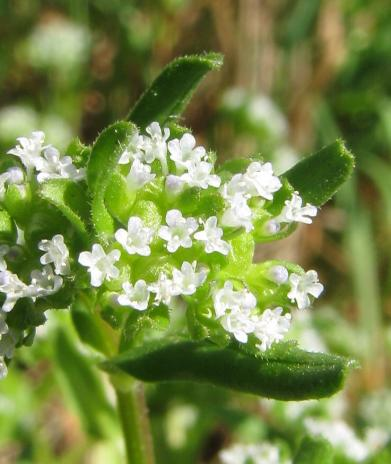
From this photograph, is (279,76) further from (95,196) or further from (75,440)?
(95,196)

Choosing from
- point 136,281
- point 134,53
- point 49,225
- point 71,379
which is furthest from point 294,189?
point 134,53

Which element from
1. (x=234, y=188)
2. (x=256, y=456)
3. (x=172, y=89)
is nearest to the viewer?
(x=234, y=188)

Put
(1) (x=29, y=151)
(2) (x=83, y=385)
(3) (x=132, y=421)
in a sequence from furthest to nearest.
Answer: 1. (2) (x=83, y=385)
2. (3) (x=132, y=421)
3. (1) (x=29, y=151)

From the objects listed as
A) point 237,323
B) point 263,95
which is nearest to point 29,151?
point 237,323

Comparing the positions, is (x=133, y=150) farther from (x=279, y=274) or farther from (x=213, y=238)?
(x=279, y=274)

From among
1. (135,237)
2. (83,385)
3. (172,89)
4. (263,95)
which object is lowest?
(83,385)

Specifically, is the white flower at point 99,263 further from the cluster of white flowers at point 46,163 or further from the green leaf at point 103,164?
the cluster of white flowers at point 46,163

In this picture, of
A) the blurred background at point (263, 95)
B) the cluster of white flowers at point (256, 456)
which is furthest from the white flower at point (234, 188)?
the blurred background at point (263, 95)

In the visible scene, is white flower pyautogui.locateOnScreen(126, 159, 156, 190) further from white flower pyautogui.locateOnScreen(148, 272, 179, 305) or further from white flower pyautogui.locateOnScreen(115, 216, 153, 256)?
white flower pyautogui.locateOnScreen(148, 272, 179, 305)
